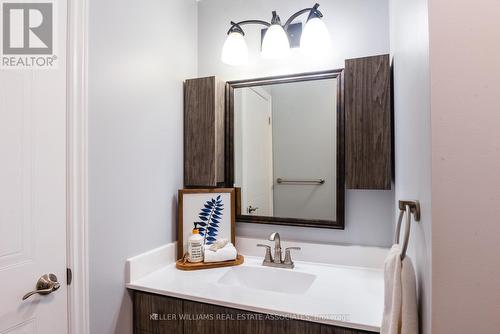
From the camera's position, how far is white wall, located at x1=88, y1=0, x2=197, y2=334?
45.2 inches

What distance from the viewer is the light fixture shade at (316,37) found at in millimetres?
1445

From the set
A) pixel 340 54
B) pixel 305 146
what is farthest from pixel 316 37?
pixel 305 146

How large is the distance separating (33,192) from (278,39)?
1303 millimetres

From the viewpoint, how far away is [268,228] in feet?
5.43

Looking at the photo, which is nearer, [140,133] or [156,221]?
[140,133]

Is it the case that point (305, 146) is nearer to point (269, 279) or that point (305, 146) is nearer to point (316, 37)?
point (316, 37)

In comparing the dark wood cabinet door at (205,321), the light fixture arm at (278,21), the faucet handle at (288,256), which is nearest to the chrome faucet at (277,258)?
the faucet handle at (288,256)

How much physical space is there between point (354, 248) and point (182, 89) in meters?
1.32

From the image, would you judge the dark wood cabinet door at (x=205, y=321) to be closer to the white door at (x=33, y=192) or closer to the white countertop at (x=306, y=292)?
the white countertop at (x=306, y=292)

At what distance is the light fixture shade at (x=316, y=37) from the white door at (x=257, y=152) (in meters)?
0.35

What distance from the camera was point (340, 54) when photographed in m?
1.50

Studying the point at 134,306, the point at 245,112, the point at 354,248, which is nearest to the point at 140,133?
the point at 245,112

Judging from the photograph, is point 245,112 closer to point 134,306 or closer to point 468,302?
point 134,306

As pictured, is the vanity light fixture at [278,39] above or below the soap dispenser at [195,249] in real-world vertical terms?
above
